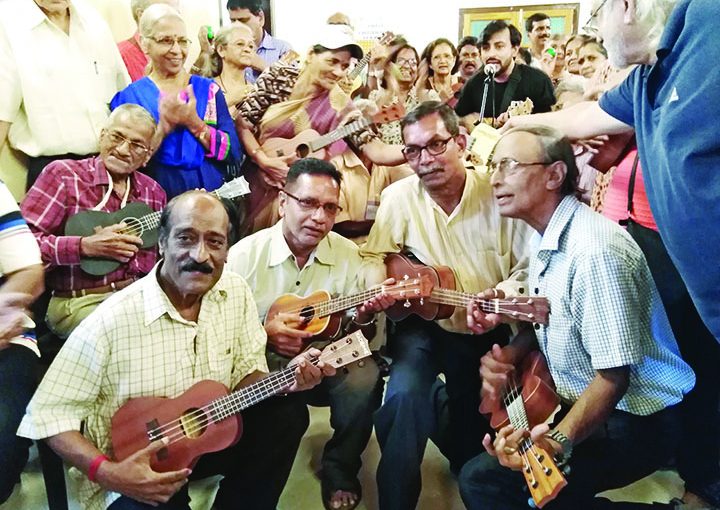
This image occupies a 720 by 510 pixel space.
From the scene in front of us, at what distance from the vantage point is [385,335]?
249cm

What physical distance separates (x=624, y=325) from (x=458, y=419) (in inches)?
39.2

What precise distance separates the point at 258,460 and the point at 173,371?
1.50 feet

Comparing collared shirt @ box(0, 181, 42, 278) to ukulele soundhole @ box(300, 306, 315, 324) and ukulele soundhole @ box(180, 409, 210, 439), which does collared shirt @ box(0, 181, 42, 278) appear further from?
ukulele soundhole @ box(300, 306, 315, 324)

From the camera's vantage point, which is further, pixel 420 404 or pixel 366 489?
pixel 366 489

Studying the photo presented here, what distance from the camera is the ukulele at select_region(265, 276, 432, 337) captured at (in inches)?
84.0

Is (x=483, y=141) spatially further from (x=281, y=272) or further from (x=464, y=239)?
(x=281, y=272)

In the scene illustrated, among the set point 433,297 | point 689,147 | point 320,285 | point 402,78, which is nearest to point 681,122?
point 689,147

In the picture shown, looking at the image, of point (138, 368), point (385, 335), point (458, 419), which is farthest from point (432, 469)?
point (138, 368)

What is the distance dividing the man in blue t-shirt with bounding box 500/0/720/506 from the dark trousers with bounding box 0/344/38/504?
1.88 meters

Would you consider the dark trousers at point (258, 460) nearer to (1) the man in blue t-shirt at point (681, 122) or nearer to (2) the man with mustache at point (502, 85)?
(1) the man in blue t-shirt at point (681, 122)

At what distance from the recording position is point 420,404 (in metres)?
2.05

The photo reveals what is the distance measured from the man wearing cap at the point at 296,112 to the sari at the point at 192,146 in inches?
7.5

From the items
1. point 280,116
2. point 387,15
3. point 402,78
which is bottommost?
point 280,116

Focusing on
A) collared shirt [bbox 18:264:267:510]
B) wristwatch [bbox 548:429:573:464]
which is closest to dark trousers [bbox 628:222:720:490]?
wristwatch [bbox 548:429:573:464]
